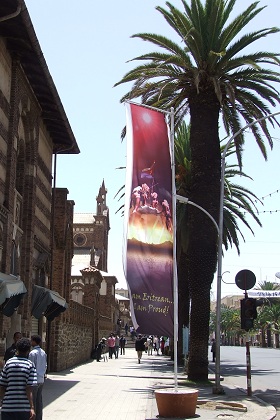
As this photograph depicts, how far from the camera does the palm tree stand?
802 inches

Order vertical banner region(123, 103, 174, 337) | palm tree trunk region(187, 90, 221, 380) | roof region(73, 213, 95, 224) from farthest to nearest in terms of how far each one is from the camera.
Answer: roof region(73, 213, 95, 224) → palm tree trunk region(187, 90, 221, 380) → vertical banner region(123, 103, 174, 337)

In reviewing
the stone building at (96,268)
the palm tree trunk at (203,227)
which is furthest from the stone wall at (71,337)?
the palm tree trunk at (203,227)

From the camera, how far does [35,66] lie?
18281 millimetres

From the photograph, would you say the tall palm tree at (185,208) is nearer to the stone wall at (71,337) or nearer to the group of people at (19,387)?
the stone wall at (71,337)

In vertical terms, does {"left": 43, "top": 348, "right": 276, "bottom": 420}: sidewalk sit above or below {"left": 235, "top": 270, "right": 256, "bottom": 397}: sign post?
below

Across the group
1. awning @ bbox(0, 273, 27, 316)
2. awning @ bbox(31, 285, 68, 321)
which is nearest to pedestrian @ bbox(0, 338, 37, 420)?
awning @ bbox(0, 273, 27, 316)

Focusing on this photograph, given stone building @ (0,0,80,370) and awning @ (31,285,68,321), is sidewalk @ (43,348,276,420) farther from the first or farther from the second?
awning @ (31,285,68,321)

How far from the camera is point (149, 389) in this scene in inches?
747

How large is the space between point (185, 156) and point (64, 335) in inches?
399

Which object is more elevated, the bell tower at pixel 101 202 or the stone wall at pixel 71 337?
the bell tower at pixel 101 202

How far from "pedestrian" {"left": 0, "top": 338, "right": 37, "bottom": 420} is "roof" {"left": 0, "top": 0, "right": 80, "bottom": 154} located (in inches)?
387

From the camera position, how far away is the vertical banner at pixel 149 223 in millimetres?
11320

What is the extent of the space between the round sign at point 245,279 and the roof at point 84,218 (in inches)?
2342

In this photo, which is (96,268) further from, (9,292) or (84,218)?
(9,292)
